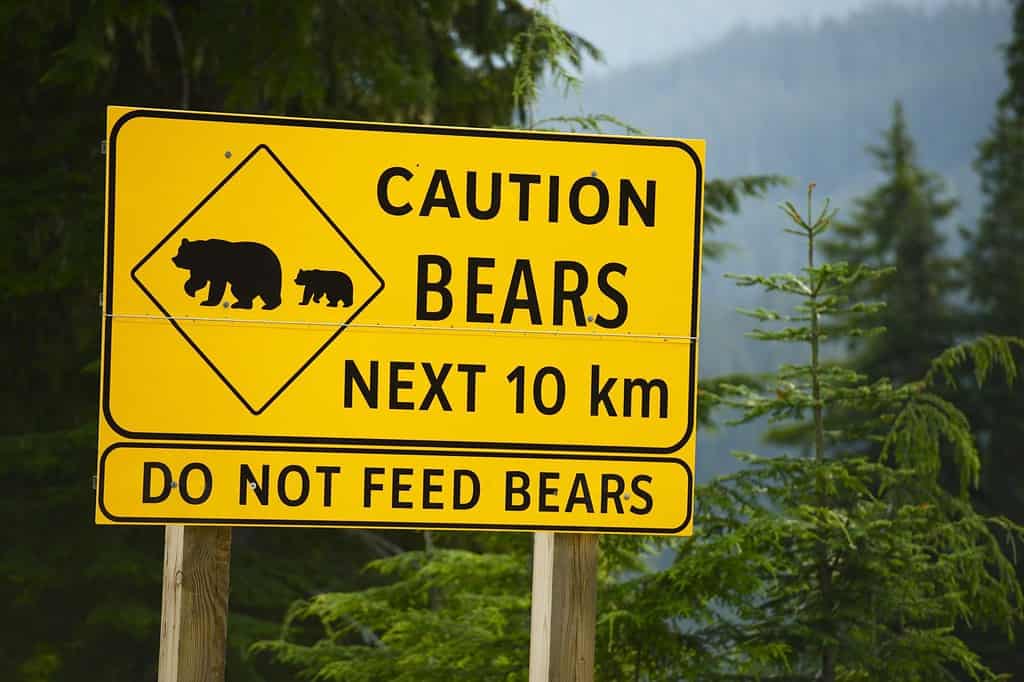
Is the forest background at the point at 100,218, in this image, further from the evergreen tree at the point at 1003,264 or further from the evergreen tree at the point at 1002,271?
the evergreen tree at the point at 1003,264

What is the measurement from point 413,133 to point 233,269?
0.56 metres

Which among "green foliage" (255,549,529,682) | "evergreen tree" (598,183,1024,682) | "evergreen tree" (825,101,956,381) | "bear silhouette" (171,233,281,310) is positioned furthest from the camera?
"evergreen tree" (825,101,956,381)

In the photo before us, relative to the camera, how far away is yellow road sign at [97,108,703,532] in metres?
2.69

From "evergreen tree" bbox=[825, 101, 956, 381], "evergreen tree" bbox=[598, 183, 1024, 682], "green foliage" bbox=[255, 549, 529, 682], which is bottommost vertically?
"green foliage" bbox=[255, 549, 529, 682]

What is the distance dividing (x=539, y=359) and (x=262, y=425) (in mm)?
697

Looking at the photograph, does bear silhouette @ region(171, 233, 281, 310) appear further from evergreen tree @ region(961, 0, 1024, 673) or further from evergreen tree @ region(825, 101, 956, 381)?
evergreen tree @ region(825, 101, 956, 381)

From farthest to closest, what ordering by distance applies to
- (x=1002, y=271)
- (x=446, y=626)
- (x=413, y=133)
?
(x=1002, y=271) < (x=446, y=626) < (x=413, y=133)

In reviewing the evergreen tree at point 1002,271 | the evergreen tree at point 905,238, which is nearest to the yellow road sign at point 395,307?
the evergreen tree at point 1002,271

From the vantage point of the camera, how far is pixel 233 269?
267cm

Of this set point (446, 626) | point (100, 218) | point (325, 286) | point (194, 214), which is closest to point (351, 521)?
point (325, 286)

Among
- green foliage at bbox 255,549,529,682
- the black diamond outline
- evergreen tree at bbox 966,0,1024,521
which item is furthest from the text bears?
evergreen tree at bbox 966,0,1024,521

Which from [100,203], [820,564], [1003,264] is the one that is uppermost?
[1003,264]

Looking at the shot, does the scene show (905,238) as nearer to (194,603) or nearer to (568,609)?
(568,609)

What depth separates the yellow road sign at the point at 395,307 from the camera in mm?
2686
